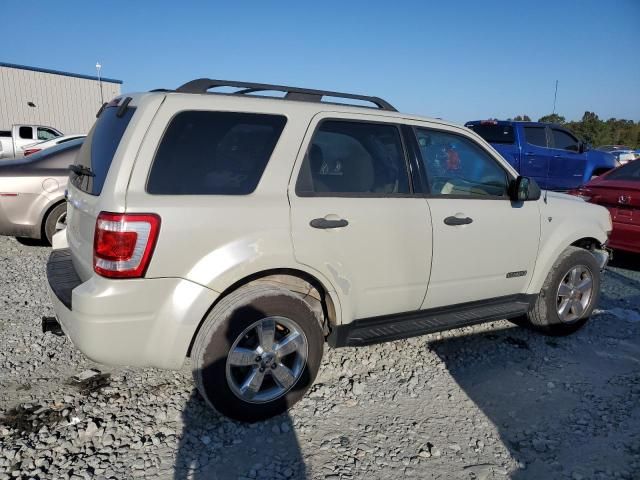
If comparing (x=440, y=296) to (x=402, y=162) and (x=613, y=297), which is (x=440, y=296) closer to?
(x=402, y=162)

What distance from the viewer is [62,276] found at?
116 inches

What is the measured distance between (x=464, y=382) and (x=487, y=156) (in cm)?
168

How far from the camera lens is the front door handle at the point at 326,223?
9.20ft

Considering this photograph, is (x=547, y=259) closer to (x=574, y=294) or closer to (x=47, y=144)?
(x=574, y=294)

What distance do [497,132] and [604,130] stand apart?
115ft

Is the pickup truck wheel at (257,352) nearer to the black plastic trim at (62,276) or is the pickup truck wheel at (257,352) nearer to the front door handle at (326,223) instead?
the front door handle at (326,223)

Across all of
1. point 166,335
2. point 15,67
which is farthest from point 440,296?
point 15,67

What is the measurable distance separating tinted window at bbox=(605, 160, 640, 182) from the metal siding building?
30.9m

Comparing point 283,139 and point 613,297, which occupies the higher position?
point 283,139

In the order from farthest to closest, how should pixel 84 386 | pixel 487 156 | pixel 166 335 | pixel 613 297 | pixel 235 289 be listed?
pixel 613 297, pixel 487 156, pixel 84 386, pixel 235 289, pixel 166 335

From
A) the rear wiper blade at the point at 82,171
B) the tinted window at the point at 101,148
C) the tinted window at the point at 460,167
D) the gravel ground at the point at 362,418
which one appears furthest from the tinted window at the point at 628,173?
the rear wiper blade at the point at 82,171

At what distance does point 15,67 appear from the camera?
2800cm

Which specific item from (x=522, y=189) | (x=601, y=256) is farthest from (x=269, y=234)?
(x=601, y=256)

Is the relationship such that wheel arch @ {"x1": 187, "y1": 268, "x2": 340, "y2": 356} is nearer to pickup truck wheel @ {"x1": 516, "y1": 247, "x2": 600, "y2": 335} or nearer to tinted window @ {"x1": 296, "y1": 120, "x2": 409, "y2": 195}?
tinted window @ {"x1": 296, "y1": 120, "x2": 409, "y2": 195}
